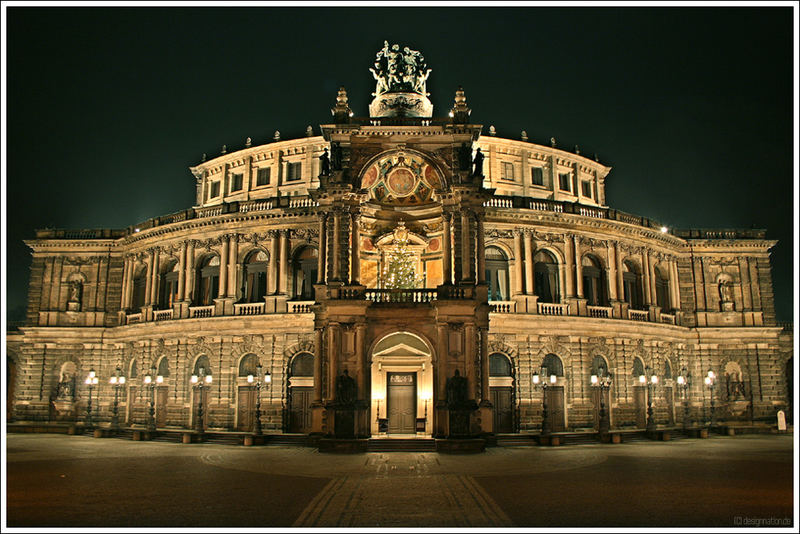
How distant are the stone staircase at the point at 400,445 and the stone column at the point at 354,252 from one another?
324 inches

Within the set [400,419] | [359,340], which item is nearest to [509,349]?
[400,419]

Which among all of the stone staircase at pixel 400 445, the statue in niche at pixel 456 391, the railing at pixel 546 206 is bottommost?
the stone staircase at pixel 400 445

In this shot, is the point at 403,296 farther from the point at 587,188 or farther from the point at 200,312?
the point at 587,188

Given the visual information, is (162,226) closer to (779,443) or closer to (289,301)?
(289,301)

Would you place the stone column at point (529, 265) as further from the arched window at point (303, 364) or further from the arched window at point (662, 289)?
the arched window at point (303, 364)

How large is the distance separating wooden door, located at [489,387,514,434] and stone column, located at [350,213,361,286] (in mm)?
11617

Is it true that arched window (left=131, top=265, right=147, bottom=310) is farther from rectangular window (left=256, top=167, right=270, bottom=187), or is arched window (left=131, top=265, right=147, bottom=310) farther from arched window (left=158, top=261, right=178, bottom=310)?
rectangular window (left=256, top=167, right=270, bottom=187)

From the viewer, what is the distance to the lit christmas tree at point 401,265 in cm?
3816

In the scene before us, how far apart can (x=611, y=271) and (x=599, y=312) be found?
3085mm

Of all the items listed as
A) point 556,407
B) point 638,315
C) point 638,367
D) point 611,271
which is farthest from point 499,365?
point 638,315

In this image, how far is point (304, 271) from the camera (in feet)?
141

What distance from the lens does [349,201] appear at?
35.1 m

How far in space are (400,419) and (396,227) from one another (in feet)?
38.1

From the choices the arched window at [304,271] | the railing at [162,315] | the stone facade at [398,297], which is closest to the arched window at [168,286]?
the stone facade at [398,297]
